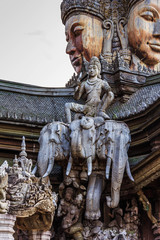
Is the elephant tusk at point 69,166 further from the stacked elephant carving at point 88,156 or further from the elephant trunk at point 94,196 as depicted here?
the elephant trunk at point 94,196

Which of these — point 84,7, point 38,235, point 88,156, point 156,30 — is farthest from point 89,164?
point 84,7

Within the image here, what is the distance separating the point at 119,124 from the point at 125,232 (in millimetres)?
2932

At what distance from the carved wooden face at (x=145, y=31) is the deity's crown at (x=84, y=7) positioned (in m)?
1.40

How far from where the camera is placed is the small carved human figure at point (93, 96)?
16891mm

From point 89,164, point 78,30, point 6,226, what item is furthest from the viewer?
point 78,30

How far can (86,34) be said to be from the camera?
72.2 ft

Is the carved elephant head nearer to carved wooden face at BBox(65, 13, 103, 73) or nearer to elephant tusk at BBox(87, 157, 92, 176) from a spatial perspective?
elephant tusk at BBox(87, 157, 92, 176)

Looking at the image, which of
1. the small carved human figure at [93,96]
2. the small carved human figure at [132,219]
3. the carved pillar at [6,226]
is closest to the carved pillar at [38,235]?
the carved pillar at [6,226]

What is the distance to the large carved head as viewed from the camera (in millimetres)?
22000

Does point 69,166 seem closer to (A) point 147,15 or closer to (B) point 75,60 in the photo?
(B) point 75,60

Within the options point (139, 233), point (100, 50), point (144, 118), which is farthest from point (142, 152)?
point (100, 50)

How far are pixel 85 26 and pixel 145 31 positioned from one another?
2289 mm

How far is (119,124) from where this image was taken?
16.1 meters

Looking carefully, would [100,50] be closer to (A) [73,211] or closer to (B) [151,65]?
(B) [151,65]
